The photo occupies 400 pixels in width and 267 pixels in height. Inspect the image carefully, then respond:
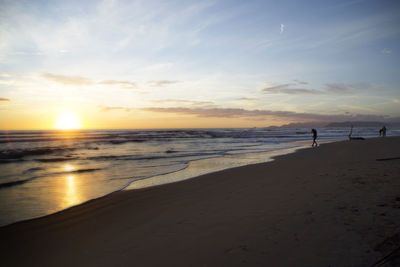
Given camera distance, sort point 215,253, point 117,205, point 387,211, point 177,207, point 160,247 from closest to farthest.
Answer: point 215,253 → point 160,247 → point 387,211 → point 177,207 → point 117,205

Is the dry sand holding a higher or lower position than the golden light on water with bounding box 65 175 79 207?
higher

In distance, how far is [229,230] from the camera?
434cm

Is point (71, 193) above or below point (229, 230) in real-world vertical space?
below

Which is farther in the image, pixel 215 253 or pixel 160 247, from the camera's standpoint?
pixel 160 247

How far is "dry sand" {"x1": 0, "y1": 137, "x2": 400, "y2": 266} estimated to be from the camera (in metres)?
3.41

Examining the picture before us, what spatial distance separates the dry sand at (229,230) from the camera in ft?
11.2

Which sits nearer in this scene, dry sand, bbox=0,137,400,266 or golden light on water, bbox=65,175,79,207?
dry sand, bbox=0,137,400,266

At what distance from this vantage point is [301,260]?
3201 millimetres

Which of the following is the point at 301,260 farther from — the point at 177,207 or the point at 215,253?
the point at 177,207

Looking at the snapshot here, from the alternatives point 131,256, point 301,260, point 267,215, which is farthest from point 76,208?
point 301,260

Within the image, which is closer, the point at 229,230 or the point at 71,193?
the point at 229,230

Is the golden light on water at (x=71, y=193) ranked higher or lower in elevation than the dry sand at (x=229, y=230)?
lower

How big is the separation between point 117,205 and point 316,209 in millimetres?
5378

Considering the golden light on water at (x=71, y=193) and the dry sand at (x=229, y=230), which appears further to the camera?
the golden light on water at (x=71, y=193)
